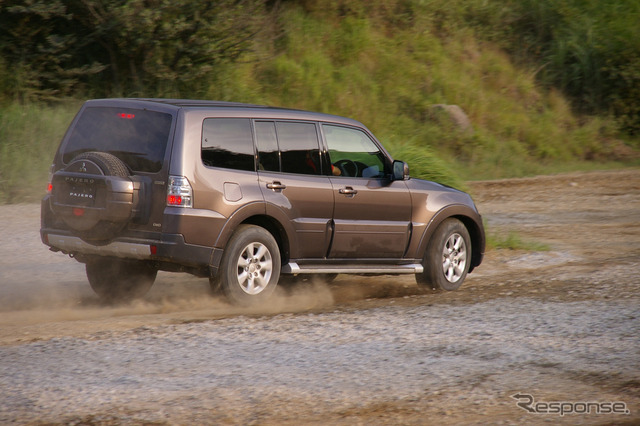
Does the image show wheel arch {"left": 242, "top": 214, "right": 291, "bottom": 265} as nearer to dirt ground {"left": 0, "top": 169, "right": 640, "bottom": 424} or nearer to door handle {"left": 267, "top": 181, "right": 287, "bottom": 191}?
door handle {"left": 267, "top": 181, "right": 287, "bottom": 191}

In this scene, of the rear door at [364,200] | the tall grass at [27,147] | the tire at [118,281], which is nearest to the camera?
the tire at [118,281]

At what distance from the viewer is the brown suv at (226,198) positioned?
6852 millimetres

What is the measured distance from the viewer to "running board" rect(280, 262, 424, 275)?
7660mm

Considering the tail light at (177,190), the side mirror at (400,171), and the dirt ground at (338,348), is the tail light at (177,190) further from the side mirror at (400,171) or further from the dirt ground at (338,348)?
the side mirror at (400,171)

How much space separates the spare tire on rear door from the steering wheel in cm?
210

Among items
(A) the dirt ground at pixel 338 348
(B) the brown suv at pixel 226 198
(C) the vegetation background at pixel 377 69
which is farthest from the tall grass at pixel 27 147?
(B) the brown suv at pixel 226 198

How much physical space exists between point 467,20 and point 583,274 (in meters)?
20.3

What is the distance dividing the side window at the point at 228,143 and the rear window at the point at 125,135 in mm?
350

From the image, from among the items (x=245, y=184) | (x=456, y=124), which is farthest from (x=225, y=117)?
(x=456, y=124)

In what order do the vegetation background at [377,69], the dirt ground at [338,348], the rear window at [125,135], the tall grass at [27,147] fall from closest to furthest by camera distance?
the dirt ground at [338,348], the rear window at [125,135], the tall grass at [27,147], the vegetation background at [377,69]

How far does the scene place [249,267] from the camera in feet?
24.1

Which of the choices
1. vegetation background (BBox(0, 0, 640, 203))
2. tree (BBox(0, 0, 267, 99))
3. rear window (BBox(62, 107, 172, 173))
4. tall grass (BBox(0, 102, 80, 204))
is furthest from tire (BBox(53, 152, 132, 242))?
tree (BBox(0, 0, 267, 99))

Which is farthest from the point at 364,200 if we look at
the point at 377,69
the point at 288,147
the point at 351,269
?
the point at 377,69

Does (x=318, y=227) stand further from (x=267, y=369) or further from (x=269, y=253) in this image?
(x=267, y=369)
